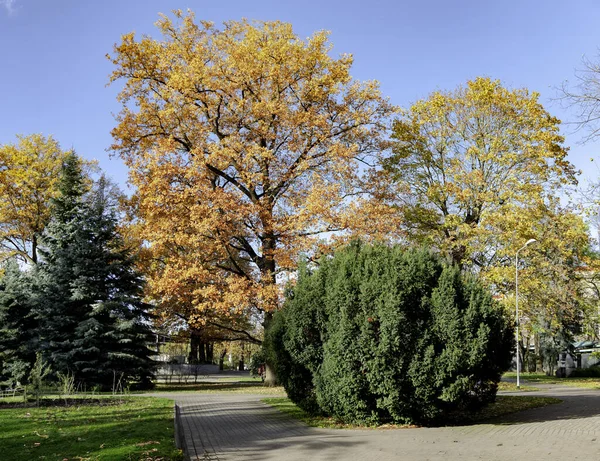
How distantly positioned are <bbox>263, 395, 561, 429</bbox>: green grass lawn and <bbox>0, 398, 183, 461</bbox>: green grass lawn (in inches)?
125

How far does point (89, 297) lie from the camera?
24.6m

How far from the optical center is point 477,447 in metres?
9.62

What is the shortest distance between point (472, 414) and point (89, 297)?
1761 cm

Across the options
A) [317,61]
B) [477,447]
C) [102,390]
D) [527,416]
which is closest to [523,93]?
[317,61]

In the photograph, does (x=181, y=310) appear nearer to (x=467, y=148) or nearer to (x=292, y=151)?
(x=292, y=151)

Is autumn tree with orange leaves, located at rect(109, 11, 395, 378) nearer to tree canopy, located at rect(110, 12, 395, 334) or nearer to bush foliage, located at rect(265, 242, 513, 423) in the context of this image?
tree canopy, located at rect(110, 12, 395, 334)

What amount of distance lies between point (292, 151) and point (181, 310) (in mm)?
11107

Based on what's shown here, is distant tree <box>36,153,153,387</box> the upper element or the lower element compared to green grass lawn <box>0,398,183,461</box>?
upper

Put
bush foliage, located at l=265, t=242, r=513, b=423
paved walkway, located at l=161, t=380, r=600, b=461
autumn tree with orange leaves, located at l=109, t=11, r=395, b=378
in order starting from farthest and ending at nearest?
autumn tree with orange leaves, located at l=109, t=11, r=395, b=378 → bush foliage, located at l=265, t=242, r=513, b=423 → paved walkway, located at l=161, t=380, r=600, b=461

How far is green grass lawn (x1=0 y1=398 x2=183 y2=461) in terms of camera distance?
8320 millimetres

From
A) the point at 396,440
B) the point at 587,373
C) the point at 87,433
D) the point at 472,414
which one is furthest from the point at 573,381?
the point at 87,433

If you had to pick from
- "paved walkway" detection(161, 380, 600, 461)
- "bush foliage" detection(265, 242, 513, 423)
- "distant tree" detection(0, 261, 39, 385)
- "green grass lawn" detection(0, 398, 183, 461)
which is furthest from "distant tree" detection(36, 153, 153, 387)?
"bush foliage" detection(265, 242, 513, 423)

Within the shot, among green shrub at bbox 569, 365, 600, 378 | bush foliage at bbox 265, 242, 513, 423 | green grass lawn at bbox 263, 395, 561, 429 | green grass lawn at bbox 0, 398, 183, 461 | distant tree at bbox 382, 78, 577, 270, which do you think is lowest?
green shrub at bbox 569, 365, 600, 378

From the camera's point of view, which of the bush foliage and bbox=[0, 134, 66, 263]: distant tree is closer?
the bush foliage
